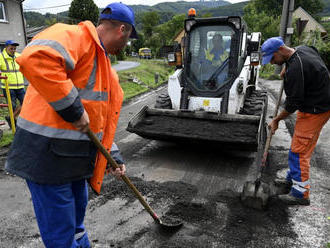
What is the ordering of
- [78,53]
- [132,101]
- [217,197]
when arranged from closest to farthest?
[78,53] → [217,197] → [132,101]

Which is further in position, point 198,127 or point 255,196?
point 198,127

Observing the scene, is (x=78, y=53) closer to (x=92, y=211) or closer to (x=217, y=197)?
(x=92, y=211)

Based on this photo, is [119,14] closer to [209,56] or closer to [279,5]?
[209,56]

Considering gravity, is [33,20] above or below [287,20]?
above

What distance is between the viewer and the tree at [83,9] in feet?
142

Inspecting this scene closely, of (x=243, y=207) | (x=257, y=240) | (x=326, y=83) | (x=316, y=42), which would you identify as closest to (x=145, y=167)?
(x=243, y=207)

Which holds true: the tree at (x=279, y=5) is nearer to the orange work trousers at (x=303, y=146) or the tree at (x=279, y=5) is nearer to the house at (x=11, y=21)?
the house at (x=11, y=21)

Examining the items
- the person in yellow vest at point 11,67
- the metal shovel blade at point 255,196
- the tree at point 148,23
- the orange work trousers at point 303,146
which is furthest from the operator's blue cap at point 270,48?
the tree at point 148,23

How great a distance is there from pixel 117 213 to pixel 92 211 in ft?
0.98

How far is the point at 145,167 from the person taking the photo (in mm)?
4656

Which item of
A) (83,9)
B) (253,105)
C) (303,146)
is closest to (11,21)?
(253,105)

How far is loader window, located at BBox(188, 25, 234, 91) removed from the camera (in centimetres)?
571

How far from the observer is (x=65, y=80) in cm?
167

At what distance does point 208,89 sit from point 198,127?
3.91 feet
